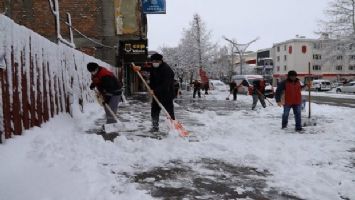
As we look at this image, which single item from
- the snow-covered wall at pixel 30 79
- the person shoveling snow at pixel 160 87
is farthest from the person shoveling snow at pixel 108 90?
the snow-covered wall at pixel 30 79

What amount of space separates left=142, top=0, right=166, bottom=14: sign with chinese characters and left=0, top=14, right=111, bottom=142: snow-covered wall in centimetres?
1503

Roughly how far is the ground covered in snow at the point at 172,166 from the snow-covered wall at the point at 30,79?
304 millimetres

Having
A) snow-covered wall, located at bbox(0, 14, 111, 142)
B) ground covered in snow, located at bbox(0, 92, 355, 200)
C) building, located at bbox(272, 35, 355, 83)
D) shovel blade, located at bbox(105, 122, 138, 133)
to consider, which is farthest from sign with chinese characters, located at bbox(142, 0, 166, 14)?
building, located at bbox(272, 35, 355, 83)

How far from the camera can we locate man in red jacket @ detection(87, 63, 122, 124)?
31.2 feet

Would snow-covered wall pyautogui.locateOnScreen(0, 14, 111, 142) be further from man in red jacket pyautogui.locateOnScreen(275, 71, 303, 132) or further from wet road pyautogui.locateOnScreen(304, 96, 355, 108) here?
wet road pyautogui.locateOnScreen(304, 96, 355, 108)

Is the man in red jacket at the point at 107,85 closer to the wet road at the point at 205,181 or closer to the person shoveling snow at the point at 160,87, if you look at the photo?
the person shoveling snow at the point at 160,87

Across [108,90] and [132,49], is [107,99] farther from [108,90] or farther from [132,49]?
[132,49]

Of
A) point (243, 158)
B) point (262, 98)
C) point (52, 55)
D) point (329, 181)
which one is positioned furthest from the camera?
point (262, 98)

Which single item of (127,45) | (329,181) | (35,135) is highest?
(127,45)

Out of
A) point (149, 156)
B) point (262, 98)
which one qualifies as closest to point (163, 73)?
point (149, 156)

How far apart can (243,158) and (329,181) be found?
168 cm

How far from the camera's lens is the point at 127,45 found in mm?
24172

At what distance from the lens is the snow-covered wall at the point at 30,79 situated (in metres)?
6.47

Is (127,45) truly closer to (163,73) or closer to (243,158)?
(163,73)
